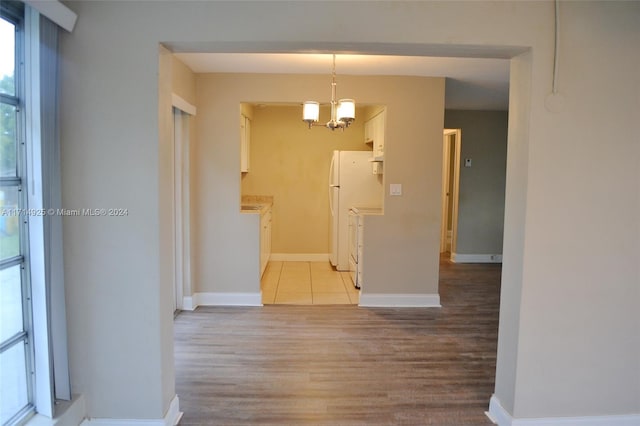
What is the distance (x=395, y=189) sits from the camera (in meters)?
4.53

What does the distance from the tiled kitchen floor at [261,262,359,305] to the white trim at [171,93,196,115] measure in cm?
215

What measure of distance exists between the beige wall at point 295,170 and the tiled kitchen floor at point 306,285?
1.66ft

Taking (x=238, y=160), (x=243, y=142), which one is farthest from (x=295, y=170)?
(x=238, y=160)

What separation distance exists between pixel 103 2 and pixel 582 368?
3184mm

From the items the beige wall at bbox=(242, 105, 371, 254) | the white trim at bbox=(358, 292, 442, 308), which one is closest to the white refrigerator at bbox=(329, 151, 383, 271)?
the beige wall at bbox=(242, 105, 371, 254)

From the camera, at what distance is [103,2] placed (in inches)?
84.9

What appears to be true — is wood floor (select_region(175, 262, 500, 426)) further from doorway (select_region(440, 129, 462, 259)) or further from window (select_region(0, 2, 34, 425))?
doorway (select_region(440, 129, 462, 259))

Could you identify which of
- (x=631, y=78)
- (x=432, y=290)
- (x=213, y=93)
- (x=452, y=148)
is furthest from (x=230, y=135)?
(x=452, y=148)

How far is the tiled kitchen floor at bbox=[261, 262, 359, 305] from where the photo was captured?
4.88 metres

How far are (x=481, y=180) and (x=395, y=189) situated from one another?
10.3 ft

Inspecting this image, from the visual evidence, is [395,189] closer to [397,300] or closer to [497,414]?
[397,300]

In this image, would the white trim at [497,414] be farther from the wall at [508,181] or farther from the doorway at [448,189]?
the doorway at [448,189]

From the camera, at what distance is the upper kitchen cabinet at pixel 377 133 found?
5004 mm

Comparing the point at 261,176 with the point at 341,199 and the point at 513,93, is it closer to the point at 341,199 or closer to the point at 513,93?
the point at 341,199
